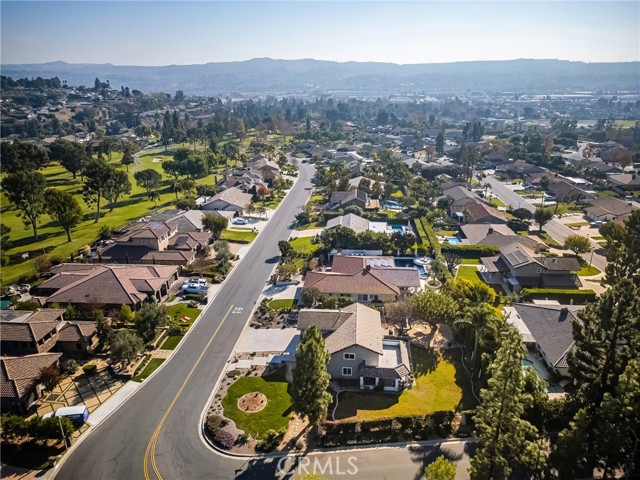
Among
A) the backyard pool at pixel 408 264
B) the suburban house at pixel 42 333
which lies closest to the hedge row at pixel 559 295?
the backyard pool at pixel 408 264

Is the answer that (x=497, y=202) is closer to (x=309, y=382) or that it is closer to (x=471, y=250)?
(x=471, y=250)

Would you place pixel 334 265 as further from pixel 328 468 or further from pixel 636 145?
pixel 636 145

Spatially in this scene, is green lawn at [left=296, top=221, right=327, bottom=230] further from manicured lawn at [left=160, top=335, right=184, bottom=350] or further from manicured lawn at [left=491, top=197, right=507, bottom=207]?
manicured lawn at [left=491, top=197, right=507, bottom=207]

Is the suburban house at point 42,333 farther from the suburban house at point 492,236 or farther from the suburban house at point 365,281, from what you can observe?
the suburban house at point 492,236

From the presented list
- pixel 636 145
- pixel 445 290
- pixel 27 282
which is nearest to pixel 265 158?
pixel 27 282

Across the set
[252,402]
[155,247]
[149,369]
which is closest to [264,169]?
[155,247]
